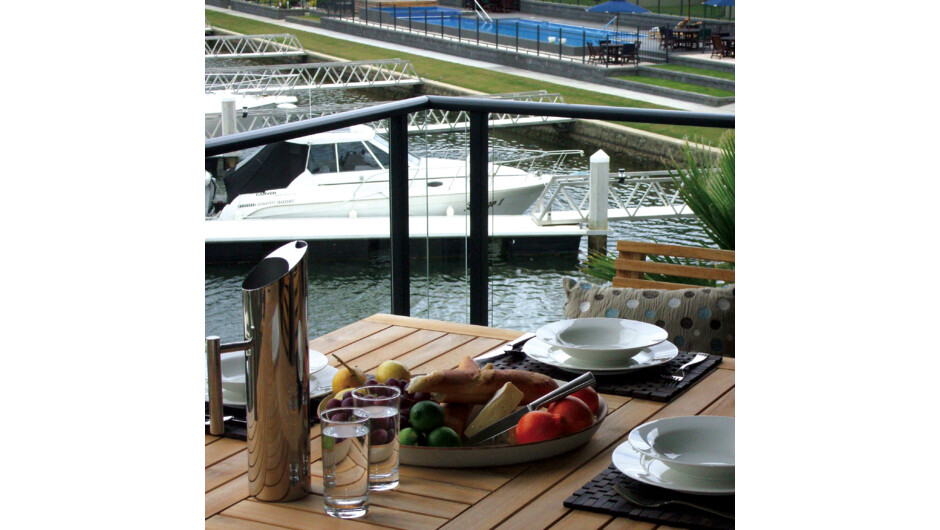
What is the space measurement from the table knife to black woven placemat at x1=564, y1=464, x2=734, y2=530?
0.46 metres

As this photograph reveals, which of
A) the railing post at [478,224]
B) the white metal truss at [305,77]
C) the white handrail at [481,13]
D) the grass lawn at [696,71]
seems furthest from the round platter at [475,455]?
the white handrail at [481,13]

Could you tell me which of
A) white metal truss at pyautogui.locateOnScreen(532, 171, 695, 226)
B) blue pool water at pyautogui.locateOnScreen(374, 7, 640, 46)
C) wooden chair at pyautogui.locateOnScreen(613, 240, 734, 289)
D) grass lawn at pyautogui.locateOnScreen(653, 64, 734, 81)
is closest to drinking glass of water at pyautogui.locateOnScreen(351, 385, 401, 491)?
wooden chair at pyautogui.locateOnScreen(613, 240, 734, 289)

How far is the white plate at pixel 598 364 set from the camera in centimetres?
136

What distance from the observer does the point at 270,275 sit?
0.92m

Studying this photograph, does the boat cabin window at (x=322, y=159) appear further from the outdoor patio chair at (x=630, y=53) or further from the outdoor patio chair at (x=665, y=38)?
the outdoor patio chair at (x=665, y=38)

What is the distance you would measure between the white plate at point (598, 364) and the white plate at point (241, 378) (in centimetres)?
31

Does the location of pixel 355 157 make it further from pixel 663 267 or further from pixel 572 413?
pixel 572 413

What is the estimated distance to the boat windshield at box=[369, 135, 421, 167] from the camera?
8.46 ft

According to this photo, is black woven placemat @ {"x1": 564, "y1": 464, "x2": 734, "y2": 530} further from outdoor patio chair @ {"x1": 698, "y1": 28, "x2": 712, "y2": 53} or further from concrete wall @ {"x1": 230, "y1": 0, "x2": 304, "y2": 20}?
concrete wall @ {"x1": 230, "y1": 0, "x2": 304, "y2": 20}
